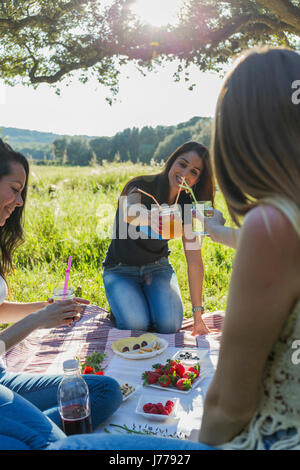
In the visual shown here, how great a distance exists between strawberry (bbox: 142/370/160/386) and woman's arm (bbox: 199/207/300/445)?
151 cm

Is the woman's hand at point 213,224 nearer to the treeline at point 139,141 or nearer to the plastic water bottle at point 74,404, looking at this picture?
the plastic water bottle at point 74,404

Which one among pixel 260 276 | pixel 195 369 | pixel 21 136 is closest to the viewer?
pixel 260 276

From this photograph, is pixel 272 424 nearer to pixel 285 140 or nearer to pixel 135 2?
pixel 285 140

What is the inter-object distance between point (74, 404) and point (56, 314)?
402 mm

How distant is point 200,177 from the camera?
3.71 m

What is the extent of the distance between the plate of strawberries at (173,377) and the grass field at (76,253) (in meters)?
1.60

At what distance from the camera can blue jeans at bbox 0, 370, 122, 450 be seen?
5.02 feet

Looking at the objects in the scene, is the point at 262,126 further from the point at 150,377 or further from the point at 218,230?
the point at 150,377

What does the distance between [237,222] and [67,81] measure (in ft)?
26.0

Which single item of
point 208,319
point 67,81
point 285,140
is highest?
point 67,81

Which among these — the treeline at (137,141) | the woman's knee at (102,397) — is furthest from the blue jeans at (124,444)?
the treeline at (137,141)

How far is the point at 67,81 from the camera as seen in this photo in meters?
8.30

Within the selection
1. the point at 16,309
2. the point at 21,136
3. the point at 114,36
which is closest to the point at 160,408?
the point at 16,309
